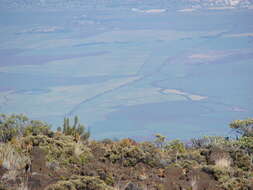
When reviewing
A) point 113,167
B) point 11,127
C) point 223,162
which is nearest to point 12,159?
point 113,167

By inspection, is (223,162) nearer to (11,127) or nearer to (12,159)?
(12,159)

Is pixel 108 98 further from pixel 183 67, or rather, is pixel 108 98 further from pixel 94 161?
pixel 94 161

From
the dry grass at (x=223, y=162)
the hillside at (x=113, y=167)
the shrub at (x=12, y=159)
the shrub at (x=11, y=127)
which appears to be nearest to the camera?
the hillside at (x=113, y=167)

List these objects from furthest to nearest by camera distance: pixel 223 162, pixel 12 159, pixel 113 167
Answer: pixel 223 162
pixel 113 167
pixel 12 159

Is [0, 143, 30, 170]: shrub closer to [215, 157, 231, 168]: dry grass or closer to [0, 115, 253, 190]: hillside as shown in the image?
[0, 115, 253, 190]: hillside

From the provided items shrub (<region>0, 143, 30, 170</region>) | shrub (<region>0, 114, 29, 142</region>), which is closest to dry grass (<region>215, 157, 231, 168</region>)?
shrub (<region>0, 143, 30, 170</region>)

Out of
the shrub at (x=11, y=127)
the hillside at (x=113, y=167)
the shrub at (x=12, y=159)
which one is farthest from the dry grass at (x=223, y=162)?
the shrub at (x=11, y=127)

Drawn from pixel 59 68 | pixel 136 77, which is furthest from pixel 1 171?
pixel 59 68

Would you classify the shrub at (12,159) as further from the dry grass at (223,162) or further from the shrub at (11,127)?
the dry grass at (223,162)
